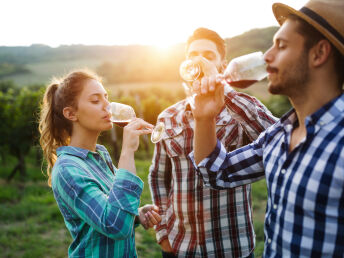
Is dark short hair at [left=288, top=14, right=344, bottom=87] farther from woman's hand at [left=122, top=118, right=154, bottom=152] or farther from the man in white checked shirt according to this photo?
woman's hand at [left=122, top=118, right=154, bottom=152]

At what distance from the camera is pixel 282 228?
1490 millimetres

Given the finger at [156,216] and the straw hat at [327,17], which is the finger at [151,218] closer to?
the finger at [156,216]

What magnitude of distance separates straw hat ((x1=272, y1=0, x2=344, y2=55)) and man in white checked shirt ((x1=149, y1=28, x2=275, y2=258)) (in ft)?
2.92

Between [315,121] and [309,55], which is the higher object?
[309,55]

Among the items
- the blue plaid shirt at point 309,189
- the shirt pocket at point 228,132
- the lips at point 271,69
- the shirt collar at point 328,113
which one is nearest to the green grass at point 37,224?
the shirt pocket at point 228,132

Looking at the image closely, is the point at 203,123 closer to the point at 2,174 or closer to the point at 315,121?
the point at 315,121

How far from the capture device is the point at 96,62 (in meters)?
50.2

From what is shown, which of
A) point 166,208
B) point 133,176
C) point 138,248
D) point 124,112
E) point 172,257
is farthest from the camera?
point 138,248

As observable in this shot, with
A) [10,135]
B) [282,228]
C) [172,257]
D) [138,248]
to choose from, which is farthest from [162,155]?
[10,135]

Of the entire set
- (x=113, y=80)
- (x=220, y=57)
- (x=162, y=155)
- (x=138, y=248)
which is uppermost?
(x=113, y=80)

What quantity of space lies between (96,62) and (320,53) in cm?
5148

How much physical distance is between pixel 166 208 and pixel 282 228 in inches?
54.3

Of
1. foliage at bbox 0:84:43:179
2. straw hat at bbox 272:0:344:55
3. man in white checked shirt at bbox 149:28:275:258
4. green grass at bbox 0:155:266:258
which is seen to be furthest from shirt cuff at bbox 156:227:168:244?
foliage at bbox 0:84:43:179

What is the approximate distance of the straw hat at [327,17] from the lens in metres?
1.39
